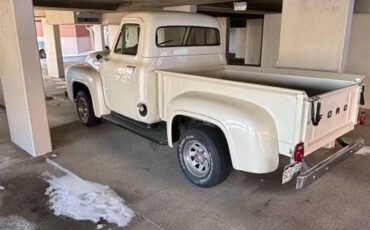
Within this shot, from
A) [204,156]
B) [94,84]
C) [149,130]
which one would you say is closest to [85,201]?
[149,130]

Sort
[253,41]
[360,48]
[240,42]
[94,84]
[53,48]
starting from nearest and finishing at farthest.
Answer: [94,84] < [360,48] < [53,48] < [253,41] < [240,42]

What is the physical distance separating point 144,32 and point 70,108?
4.14 metres

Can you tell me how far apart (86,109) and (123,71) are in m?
1.61

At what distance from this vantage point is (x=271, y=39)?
10.0 m

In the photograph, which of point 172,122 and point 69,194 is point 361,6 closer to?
point 172,122

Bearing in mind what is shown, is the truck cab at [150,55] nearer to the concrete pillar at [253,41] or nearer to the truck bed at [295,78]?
the truck bed at [295,78]

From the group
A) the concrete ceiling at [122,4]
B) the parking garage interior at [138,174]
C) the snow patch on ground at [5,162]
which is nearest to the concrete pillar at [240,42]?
the concrete ceiling at [122,4]

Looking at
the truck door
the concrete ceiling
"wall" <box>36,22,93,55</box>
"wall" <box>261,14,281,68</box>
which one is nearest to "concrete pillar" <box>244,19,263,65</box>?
"wall" <box>261,14,281,68</box>

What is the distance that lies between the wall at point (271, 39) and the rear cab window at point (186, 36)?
18.8ft

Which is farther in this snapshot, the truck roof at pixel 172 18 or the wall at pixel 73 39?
the wall at pixel 73 39

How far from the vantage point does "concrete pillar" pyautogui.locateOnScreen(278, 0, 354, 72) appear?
470 centimetres

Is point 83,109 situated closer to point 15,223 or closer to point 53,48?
point 15,223

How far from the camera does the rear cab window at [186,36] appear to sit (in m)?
4.16

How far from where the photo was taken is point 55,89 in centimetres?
982
